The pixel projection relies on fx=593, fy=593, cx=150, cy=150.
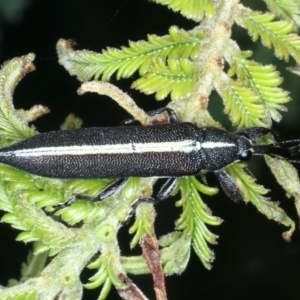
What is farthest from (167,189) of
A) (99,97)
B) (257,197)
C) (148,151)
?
(99,97)

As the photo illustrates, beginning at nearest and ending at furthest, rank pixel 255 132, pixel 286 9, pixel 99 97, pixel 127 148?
1. pixel 286 9
2. pixel 255 132
3. pixel 127 148
4. pixel 99 97

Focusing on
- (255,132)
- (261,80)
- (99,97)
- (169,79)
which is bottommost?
(255,132)

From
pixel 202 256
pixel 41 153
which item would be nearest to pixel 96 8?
pixel 41 153

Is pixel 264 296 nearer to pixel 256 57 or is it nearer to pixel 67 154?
pixel 256 57

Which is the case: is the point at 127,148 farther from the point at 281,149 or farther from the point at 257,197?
the point at 281,149

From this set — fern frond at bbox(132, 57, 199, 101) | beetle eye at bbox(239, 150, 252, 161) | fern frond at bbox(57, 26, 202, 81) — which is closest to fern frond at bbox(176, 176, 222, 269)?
fern frond at bbox(132, 57, 199, 101)

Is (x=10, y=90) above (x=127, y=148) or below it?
above
